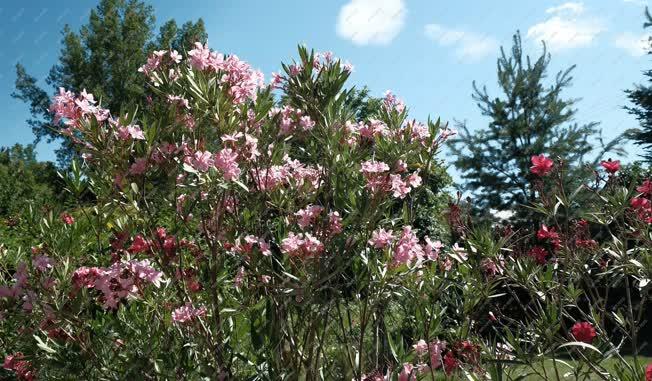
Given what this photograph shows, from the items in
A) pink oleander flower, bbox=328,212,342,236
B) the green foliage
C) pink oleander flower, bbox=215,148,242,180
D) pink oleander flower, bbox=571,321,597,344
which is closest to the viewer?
pink oleander flower, bbox=571,321,597,344

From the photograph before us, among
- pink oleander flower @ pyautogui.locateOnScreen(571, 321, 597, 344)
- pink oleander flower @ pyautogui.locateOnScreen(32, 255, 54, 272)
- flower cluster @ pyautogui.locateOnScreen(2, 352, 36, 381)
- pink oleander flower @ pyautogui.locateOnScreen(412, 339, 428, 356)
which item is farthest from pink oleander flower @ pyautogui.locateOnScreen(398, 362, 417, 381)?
flower cluster @ pyautogui.locateOnScreen(2, 352, 36, 381)

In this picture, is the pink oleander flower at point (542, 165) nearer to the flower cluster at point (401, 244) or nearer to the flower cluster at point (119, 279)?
Result: the flower cluster at point (401, 244)

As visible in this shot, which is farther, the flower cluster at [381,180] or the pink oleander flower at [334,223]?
the pink oleander flower at [334,223]

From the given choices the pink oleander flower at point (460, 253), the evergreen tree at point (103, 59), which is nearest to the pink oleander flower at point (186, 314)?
the pink oleander flower at point (460, 253)

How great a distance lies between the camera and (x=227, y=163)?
2.49 meters

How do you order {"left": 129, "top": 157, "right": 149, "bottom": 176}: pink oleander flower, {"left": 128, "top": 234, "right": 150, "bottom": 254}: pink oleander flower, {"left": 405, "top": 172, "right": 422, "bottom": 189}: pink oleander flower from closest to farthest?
{"left": 129, "top": 157, "right": 149, "bottom": 176}: pink oleander flower
{"left": 405, "top": 172, "right": 422, "bottom": 189}: pink oleander flower
{"left": 128, "top": 234, "right": 150, "bottom": 254}: pink oleander flower

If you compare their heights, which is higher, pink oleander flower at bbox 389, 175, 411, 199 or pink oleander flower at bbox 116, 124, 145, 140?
pink oleander flower at bbox 116, 124, 145, 140

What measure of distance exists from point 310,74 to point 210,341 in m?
1.27

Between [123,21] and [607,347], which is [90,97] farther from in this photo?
[123,21]

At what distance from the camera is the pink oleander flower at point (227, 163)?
2479 millimetres

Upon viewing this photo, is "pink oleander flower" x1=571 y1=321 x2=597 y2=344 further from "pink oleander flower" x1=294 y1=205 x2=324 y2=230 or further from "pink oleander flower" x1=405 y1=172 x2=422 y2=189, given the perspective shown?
"pink oleander flower" x1=294 y1=205 x2=324 y2=230

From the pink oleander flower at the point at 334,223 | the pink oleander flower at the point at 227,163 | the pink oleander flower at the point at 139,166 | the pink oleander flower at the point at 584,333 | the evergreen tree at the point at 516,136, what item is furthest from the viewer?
the evergreen tree at the point at 516,136

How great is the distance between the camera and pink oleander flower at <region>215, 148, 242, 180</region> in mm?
2479

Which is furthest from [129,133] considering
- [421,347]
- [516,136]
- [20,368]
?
[516,136]
